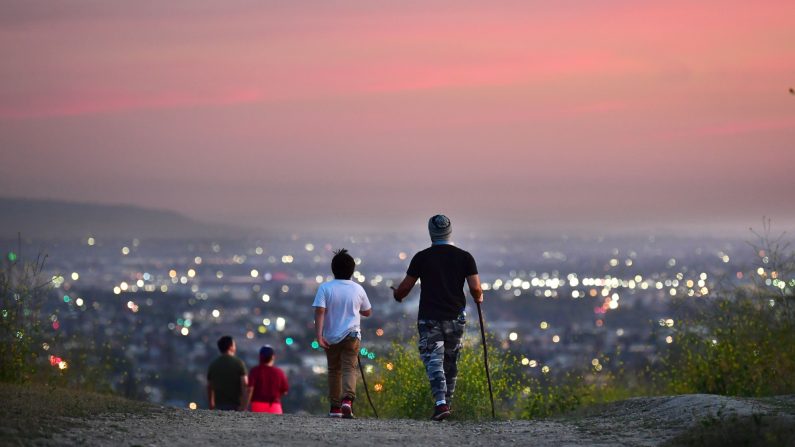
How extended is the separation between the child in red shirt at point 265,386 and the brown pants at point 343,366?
5.63 ft

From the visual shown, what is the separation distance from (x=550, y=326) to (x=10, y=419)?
210ft

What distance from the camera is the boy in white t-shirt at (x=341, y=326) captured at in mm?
13367

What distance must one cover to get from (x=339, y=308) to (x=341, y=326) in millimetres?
196

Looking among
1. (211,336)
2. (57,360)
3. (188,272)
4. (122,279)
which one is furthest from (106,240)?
(57,360)

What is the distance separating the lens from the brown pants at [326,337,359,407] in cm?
1352

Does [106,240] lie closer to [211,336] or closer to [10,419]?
[211,336]

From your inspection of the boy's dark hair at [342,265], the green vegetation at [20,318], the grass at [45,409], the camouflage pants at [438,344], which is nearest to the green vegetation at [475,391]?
the camouflage pants at [438,344]

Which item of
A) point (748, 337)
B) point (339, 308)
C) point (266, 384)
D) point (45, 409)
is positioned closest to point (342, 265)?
point (339, 308)

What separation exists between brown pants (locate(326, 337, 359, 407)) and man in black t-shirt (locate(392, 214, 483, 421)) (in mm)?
831

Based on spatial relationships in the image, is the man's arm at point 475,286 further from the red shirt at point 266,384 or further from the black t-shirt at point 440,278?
the red shirt at point 266,384

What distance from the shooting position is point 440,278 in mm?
13039

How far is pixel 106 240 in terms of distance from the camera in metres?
198

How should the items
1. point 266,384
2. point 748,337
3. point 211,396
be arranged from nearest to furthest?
point 266,384 → point 211,396 → point 748,337

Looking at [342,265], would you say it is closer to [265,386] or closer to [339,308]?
[339,308]
